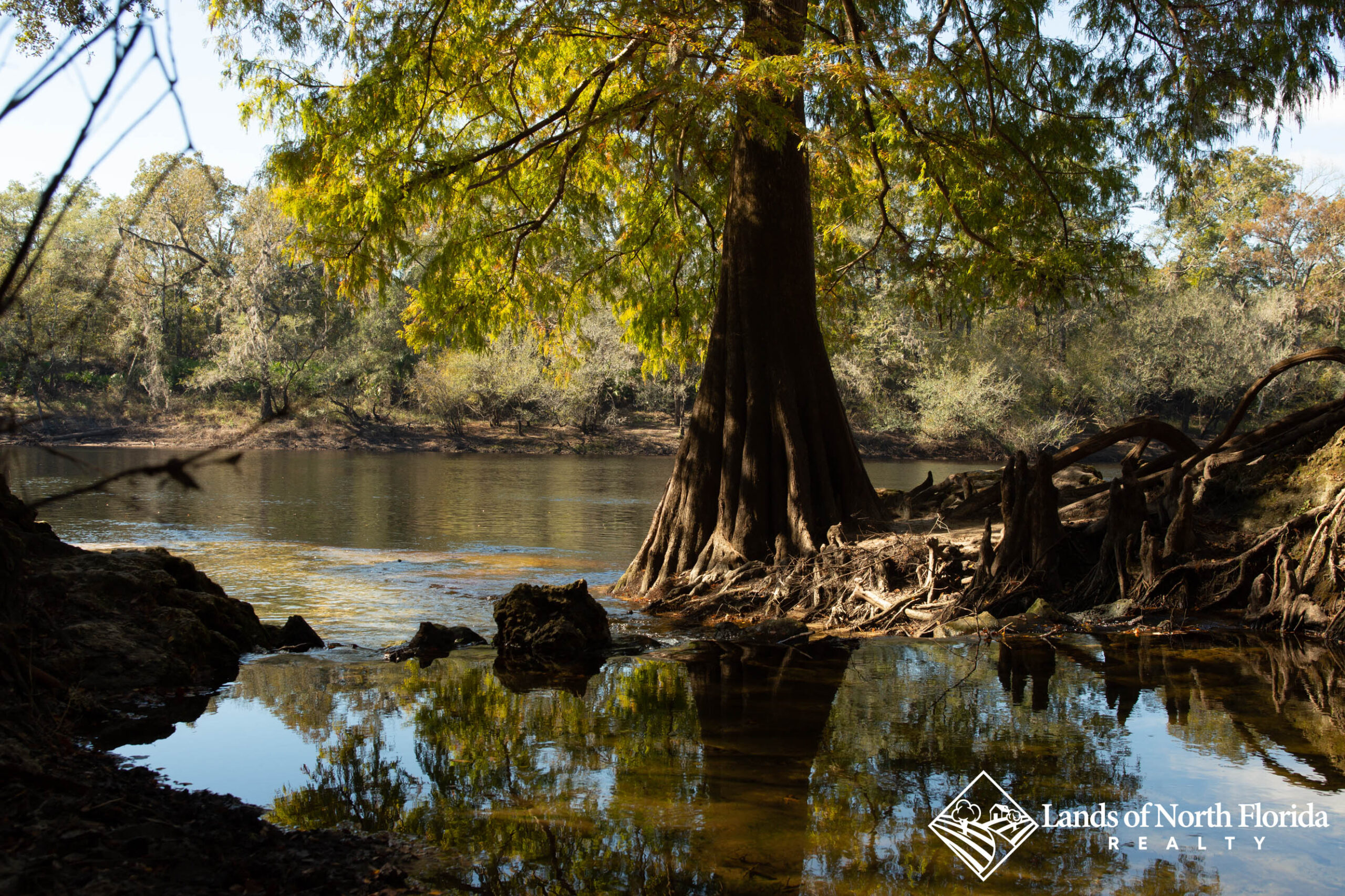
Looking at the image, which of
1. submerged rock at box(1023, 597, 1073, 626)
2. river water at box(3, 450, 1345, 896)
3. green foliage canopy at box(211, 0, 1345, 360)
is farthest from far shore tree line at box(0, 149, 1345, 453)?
A: river water at box(3, 450, 1345, 896)

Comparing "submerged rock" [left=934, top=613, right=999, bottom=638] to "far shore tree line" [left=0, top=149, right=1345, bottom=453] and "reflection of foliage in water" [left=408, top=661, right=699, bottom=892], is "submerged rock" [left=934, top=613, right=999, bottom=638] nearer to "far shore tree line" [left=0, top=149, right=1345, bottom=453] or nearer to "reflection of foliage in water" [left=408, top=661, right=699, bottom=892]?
"reflection of foliage in water" [left=408, top=661, right=699, bottom=892]

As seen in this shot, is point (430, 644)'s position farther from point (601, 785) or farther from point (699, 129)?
point (699, 129)

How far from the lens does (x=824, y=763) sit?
196 inches

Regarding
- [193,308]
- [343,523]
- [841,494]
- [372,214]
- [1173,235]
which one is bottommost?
[343,523]

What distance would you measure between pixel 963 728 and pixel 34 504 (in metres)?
4.77

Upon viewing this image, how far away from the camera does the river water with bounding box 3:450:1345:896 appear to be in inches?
150

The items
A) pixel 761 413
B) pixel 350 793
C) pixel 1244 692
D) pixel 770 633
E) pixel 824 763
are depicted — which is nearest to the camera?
pixel 350 793

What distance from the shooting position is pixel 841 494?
11289mm

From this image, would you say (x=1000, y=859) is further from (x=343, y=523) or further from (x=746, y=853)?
(x=343, y=523)

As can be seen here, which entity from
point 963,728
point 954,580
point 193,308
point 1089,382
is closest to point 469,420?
point 193,308

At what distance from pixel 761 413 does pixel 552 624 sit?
4.22 m

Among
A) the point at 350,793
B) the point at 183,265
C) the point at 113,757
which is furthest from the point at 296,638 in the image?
the point at 183,265

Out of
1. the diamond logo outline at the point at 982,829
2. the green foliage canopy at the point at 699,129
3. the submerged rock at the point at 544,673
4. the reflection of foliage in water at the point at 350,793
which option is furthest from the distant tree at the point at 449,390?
the diamond logo outline at the point at 982,829

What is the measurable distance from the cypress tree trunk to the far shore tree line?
104 feet
